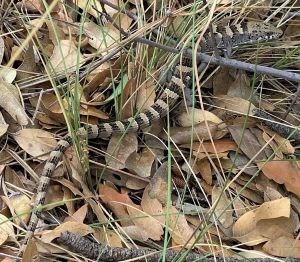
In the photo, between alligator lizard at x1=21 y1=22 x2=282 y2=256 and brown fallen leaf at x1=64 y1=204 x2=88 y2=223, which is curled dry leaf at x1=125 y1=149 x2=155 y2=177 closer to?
alligator lizard at x1=21 y1=22 x2=282 y2=256

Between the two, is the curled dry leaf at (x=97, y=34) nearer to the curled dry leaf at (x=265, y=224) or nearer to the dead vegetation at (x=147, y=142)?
the dead vegetation at (x=147, y=142)

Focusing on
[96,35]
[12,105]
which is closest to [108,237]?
[12,105]

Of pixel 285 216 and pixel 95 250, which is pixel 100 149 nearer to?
pixel 95 250

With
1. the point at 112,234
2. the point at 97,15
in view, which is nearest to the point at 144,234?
the point at 112,234

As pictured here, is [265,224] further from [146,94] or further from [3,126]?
[3,126]

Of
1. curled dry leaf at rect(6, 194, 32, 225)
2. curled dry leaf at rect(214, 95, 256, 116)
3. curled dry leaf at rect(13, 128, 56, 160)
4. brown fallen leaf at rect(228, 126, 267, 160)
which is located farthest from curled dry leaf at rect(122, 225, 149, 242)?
curled dry leaf at rect(214, 95, 256, 116)

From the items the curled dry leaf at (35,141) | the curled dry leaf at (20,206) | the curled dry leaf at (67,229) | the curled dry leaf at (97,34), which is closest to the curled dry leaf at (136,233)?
the curled dry leaf at (67,229)
